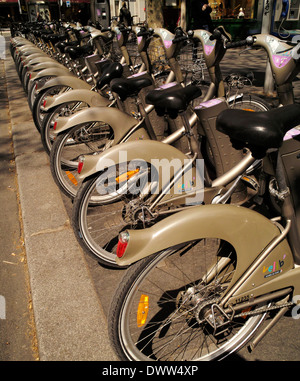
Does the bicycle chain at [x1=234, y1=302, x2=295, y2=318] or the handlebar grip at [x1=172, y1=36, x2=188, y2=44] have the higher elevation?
the handlebar grip at [x1=172, y1=36, x2=188, y2=44]

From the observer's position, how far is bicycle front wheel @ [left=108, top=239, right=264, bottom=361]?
63.9 inches

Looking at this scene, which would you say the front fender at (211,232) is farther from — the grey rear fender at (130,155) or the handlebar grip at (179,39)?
the handlebar grip at (179,39)

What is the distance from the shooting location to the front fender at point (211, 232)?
60.1 inches

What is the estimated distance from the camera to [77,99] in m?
3.72

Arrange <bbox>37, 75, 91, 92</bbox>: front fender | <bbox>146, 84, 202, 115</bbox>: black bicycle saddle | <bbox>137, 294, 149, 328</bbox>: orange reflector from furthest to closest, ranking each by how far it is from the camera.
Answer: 1. <bbox>37, 75, 91, 92</bbox>: front fender
2. <bbox>146, 84, 202, 115</bbox>: black bicycle saddle
3. <bbox>137, 294, 149, 328</bbox>: orange reflector

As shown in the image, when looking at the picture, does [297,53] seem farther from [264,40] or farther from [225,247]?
[225,247]

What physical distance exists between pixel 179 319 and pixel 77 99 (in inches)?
104

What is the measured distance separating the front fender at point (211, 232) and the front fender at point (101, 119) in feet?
5.53

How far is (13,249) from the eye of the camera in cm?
297

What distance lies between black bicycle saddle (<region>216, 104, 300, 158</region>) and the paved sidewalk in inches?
54.8

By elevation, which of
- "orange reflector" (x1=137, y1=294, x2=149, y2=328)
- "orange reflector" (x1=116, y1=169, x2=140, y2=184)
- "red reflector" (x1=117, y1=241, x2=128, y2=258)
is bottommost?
"orange reflector" (x1=137, y1=294, x2=149, y2=328)

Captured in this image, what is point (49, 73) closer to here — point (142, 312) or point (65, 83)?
point (65, 83)

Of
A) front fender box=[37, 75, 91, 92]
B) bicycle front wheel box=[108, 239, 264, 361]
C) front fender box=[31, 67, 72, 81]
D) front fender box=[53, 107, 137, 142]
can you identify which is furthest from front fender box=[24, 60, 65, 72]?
bicycle front wheel box=[108, 239, 264, 361]

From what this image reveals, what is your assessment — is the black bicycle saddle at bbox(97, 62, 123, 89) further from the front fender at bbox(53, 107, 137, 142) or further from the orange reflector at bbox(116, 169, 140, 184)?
the orange reflector at bbox(116, 169, 140, 184)
